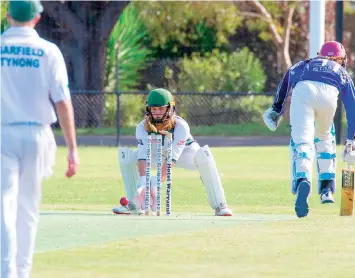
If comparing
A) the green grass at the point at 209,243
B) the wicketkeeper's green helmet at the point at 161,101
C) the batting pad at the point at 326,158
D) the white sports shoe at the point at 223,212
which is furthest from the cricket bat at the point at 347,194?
the wicketkeeper's green helmet at the point at 161,101

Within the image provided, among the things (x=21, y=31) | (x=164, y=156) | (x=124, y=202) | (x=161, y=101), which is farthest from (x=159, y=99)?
(x=21, y=31)

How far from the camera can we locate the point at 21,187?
829 centimetres

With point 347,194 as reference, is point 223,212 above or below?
below

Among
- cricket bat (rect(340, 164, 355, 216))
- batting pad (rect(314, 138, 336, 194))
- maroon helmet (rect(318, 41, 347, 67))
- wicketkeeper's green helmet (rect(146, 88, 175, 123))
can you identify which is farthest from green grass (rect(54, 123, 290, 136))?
wicketkeeper's green helmet (rect(146, 88, 175, 123))

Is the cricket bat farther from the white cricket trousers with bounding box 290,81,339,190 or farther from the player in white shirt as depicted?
the player in white shirt

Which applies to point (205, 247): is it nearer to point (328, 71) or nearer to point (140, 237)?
point (140, 237)

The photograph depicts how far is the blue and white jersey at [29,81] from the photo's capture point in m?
8.20

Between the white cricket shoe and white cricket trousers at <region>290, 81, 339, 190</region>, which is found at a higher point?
white cricket trousers at <region>290, 81, 339, 190</region>

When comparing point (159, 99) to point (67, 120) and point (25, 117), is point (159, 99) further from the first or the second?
point (25, 117)

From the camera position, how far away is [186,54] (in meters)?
43.2

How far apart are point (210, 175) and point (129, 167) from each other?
2.83 feet

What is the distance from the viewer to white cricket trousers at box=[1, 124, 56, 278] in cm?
810

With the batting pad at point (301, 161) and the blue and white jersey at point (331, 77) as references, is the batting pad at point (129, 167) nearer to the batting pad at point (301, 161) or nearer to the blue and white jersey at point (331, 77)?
the batting pad at point (301, 161)

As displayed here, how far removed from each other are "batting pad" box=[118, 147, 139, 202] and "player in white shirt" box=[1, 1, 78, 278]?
502cm
